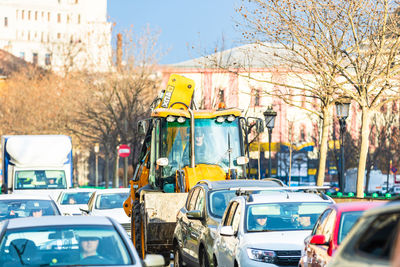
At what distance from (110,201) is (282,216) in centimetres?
1185

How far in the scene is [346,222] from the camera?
971cm

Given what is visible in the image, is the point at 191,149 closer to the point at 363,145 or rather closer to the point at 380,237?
the point at 363,145

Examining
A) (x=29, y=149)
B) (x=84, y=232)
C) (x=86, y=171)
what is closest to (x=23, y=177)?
(x=29, y=149)

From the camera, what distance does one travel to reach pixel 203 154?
1859cm

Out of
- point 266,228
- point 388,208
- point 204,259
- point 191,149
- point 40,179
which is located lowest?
point 204,259

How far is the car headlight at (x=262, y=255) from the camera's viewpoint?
11414mm

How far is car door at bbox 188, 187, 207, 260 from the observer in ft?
45.2

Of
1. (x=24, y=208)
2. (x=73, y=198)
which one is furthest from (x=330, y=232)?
(x=73, y=198)

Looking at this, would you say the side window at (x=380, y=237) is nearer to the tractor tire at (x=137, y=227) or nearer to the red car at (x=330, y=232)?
the red car at (x=330, y=232)

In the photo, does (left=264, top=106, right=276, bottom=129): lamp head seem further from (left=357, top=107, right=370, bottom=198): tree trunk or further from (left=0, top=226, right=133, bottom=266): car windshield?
(left=0, top=226, right=133, bottom=266): car windshield

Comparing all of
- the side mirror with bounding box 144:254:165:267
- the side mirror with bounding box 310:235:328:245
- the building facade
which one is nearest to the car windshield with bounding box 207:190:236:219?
the side mirror with bounding box 310:235:328:245

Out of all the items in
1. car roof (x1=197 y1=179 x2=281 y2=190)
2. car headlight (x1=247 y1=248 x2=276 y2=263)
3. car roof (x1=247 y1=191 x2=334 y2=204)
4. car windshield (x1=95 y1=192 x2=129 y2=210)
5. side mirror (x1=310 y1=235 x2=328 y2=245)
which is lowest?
car headlight (x1=247 y1=248 x2=276 y2=263)

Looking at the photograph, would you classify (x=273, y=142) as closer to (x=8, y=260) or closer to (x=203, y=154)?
(x=203, y=154)

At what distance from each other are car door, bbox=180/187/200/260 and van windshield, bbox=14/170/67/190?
18437mm
